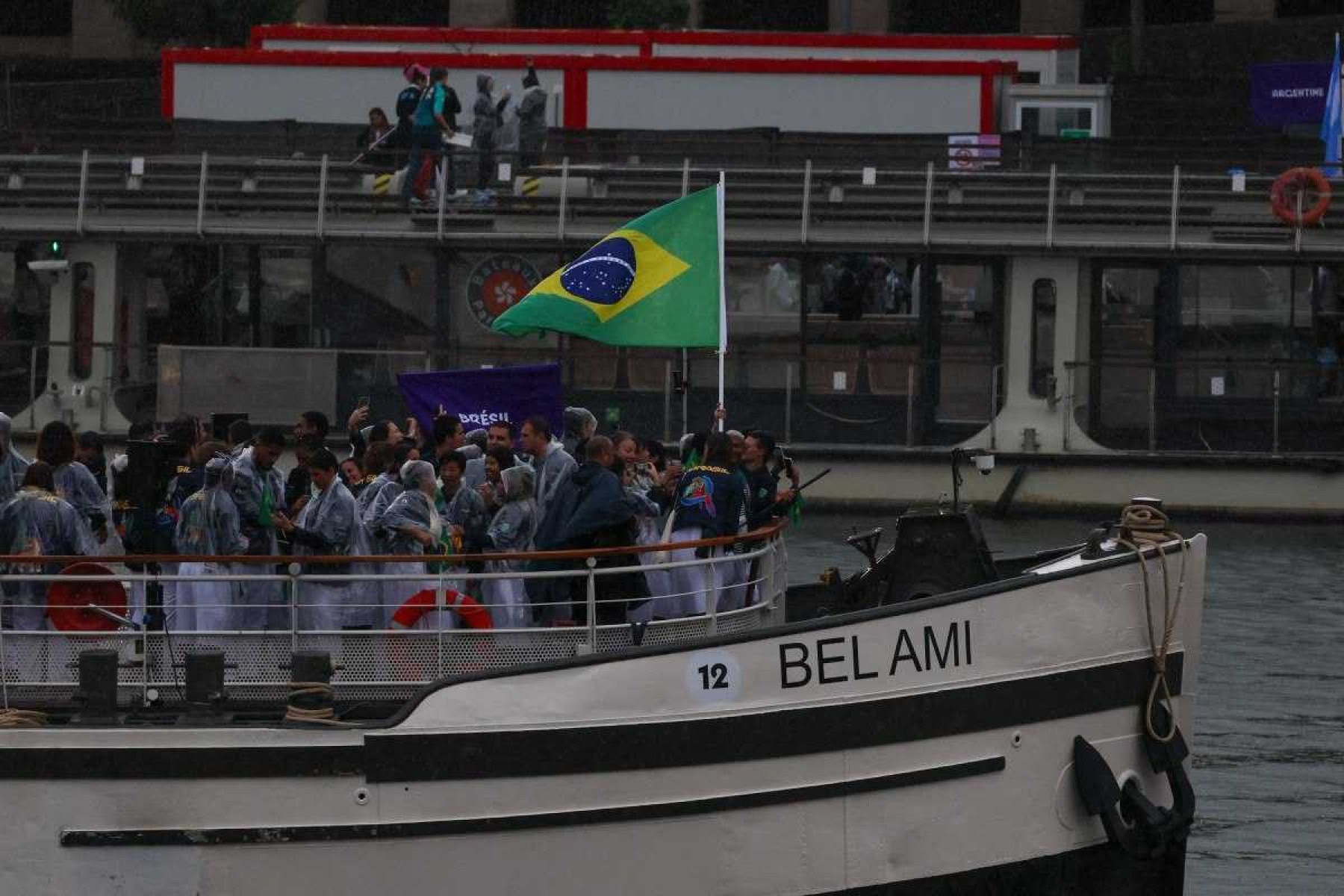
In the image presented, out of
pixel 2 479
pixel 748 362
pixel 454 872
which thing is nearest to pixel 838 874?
pixel 454 872

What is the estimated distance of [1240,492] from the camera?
28.6 metres

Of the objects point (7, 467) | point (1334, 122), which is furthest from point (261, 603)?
point (1334, 122)

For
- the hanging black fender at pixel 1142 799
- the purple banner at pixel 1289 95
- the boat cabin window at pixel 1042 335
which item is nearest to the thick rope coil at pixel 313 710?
the hanging black fender at pixel 1142 799

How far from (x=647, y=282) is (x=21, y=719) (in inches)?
182

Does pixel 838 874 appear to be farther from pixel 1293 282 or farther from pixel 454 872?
pixel 1293 282

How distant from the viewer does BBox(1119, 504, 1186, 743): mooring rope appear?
37.8 ft

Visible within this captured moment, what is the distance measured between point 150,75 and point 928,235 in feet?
77.7

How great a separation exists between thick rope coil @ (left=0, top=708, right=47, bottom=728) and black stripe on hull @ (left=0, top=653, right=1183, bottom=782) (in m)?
0.18

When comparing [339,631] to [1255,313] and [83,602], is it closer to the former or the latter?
[83,602]

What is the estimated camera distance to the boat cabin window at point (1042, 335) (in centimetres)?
2977

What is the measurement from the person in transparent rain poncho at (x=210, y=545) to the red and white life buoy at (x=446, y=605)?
0.81m

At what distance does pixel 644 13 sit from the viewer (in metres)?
46.2

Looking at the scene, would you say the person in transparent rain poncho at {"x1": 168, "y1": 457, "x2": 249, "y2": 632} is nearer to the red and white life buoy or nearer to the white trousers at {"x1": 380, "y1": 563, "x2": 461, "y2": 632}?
the white trousers at {"x1": 380, "y1": 563, "x2": 461, "y2": 632}

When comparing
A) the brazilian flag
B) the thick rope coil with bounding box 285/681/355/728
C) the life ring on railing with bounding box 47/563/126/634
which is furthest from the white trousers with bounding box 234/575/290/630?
the brazilian flag
